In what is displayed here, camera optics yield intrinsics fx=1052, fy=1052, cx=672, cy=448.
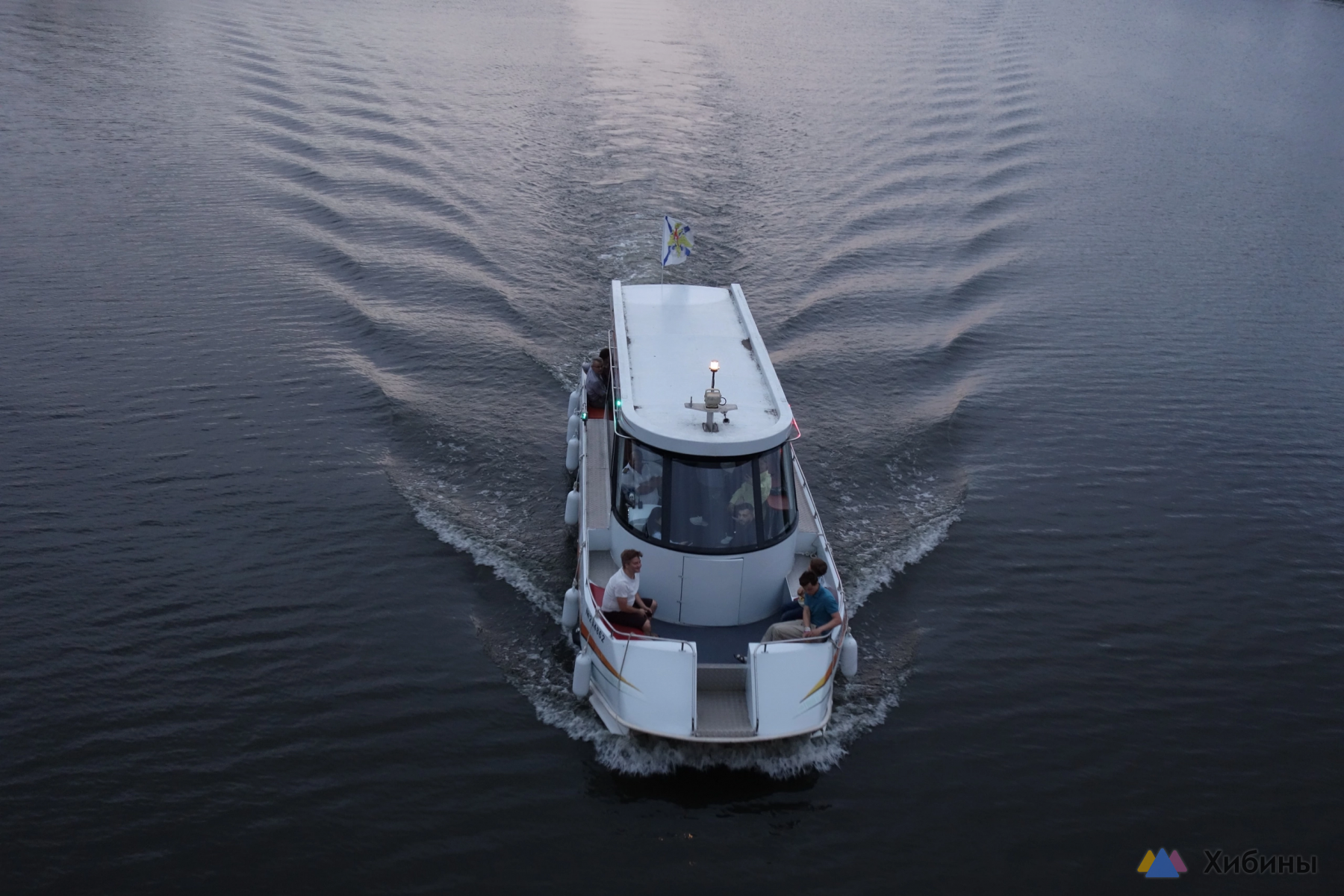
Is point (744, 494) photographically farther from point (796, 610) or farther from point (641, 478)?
point (796, 610)

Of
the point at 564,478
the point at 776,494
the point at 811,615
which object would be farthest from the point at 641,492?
the point at 564,478

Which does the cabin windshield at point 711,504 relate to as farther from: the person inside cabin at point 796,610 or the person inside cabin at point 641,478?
the person inside cabin at point 796,610

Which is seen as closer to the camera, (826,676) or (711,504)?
(826,676)

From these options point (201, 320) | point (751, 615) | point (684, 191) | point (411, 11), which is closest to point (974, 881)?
point (751, 615)

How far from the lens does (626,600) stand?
424 inches

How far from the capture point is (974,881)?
369 inches

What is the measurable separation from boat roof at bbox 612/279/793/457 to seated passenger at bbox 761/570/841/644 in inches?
59.0

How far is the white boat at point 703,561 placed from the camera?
10.2 metres

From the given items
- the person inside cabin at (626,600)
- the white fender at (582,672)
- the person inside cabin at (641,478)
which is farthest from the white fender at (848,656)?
the white fender at (582,672)

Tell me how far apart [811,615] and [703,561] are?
48.8 inches

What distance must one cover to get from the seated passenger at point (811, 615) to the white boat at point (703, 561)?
7.4 inches

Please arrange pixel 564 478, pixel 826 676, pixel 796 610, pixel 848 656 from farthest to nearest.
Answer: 1. pixel 564 478
2. pixel 796 610
3. pixel 848 656
4. pixel 826 676

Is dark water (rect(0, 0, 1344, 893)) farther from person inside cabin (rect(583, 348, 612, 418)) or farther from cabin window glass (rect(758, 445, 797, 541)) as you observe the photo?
cabin window glass (rect(758, 445, 797, 541))

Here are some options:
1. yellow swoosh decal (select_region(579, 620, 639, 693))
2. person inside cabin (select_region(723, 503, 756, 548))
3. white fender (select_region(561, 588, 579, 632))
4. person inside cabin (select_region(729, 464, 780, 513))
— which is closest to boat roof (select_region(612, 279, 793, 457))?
person inside cabin (select_region(729, 464, 780, 513))
